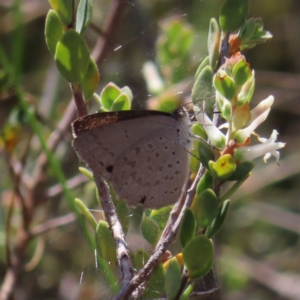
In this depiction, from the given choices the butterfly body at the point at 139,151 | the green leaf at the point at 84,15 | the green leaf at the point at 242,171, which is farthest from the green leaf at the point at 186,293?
the green leaf at the point at 84,15

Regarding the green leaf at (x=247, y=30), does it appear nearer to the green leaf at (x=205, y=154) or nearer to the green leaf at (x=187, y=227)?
the green leaf at (x=205, y=154)

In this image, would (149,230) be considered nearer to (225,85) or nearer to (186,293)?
(186,293)

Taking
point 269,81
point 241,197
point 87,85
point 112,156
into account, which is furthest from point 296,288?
point 87,85

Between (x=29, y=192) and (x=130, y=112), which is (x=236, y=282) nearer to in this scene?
(x=29, y=192)

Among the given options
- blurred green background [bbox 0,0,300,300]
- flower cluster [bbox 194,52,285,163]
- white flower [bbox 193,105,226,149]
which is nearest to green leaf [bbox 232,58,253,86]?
flower cluster [bbox 194,52,285,163]

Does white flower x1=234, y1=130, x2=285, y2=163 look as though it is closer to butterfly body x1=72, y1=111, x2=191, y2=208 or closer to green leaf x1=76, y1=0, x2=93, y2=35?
butterfly body x1=72, y1=111, x2=191, y2=208

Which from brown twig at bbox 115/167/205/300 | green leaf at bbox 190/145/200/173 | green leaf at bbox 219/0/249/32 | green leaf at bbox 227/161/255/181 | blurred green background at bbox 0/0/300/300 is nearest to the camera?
brown twig at bbox 115/167/205/300
